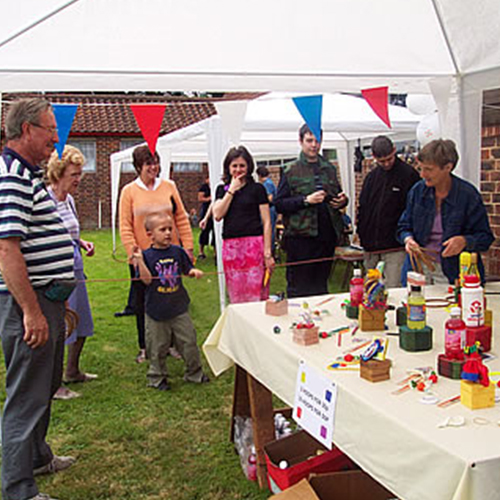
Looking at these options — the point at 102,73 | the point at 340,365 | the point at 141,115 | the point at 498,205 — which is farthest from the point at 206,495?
the point at 498,205

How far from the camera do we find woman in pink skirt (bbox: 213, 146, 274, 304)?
13.6 feet

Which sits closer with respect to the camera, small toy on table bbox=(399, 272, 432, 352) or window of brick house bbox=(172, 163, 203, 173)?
small toy on table bbox=(399, 272, 432, 352)

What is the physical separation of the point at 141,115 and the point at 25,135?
6.25 ft

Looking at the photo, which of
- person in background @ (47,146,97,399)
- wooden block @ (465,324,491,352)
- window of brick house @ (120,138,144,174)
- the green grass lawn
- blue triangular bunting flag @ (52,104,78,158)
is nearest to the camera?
wooden block @ (465,324,491,352)

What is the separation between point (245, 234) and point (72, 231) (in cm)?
115

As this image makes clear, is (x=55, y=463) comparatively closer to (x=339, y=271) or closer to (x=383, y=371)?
(x=383, y=371)

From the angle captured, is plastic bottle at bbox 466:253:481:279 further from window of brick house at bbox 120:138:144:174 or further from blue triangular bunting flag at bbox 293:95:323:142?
window of brick house at bbox 120:138:144:174

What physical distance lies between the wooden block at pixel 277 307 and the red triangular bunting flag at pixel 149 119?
6.68ft

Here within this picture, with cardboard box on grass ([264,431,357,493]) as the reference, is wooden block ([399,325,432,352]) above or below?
above

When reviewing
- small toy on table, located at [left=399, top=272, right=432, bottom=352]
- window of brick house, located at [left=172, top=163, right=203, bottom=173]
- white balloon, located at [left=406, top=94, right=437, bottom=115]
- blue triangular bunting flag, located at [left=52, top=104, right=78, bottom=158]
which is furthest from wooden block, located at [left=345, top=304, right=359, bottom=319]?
window of brick house, located at [left=172, top=163, right=203, bottom=173]

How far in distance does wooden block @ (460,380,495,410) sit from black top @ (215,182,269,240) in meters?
2.76

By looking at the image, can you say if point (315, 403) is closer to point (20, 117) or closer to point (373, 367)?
→ point (373, 367)

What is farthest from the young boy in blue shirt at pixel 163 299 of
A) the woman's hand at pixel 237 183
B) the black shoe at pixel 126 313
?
the black shoe at pixel 126 313

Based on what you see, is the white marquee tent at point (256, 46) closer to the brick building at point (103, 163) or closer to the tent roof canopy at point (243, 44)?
the tent roof canopy at point (243, 44)
